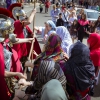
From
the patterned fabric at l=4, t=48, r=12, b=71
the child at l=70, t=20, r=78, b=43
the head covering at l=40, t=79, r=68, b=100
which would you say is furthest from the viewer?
the child at l=70, t=20, r=78, b=43

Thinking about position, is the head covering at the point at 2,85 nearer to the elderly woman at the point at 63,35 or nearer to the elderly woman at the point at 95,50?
the elderly woman at the point at 95,50

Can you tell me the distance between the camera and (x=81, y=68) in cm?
250

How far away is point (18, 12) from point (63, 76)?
236 centimetres

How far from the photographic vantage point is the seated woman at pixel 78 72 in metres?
2.48

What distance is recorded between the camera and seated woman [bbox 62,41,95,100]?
2.48m

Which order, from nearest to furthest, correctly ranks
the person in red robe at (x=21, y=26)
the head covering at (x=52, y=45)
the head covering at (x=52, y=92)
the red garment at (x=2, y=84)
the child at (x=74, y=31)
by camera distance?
the head covering at (x=52, y=92) → the red garment at (x=2, y=84) → the head covering at (x=52, y=45) → the person in red robe at (x=21, y=26) → the child at (x=74, y=31)

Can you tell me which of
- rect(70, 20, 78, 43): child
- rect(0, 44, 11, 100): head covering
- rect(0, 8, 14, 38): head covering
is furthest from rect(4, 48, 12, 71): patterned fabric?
rect(70, 20, 78, 43): child

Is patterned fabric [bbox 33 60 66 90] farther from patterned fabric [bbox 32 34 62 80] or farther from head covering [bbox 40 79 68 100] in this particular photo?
patterned fabric [bbox 32 34 62 80]

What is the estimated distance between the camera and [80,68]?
2496 millimetres

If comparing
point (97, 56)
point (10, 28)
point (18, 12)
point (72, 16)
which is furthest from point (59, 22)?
point (10, 28)

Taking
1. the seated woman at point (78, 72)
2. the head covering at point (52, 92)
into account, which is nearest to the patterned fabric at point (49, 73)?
the seated woman at point (78, 72)

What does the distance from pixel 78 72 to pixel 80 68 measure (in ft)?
0.18

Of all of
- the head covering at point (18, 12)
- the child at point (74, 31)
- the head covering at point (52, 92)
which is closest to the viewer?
the head covering at point (52, 92)

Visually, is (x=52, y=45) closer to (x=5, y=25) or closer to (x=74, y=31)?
(x=5, y=25)
